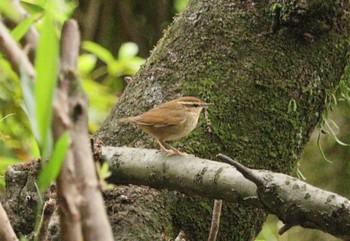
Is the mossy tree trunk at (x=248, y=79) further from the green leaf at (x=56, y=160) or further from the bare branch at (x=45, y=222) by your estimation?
the green leaf at (x=56, y=160)

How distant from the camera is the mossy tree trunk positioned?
204 centimetres

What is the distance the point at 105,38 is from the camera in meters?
4.32

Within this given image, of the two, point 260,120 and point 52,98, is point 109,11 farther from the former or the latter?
point 52,98

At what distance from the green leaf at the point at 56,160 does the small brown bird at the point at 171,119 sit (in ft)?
4.52

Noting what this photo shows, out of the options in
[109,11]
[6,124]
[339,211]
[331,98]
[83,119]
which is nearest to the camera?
[83,119]

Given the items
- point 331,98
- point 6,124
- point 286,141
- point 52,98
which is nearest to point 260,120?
point 286,141

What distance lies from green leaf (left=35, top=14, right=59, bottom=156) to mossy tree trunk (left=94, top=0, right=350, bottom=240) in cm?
146

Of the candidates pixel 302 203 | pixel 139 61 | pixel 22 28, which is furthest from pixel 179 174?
pixel 139 61

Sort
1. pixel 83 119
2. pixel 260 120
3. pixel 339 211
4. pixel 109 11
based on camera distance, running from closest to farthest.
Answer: pixel 83 119 < pixel 339 211 < pixel 260 120 < pixel 109 11

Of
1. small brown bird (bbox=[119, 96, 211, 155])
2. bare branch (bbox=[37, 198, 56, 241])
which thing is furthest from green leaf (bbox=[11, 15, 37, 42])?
small brown bird (bbox=[119, 96, 211, 155])

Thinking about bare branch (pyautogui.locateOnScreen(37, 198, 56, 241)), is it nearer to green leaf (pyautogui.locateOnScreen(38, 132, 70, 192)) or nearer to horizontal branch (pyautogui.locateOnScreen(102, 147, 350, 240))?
green leaf (pyautogui.locateOnScreen(38, 132, 70, 192))

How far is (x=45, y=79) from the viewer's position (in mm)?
504

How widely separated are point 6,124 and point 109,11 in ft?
6.35

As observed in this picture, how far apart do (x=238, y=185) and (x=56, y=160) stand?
3.20ft
